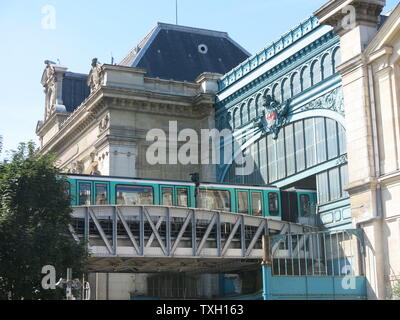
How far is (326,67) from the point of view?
Result: 50.2 metres

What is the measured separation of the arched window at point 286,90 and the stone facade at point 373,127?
7710 mm

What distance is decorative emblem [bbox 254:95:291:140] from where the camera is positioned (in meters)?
54.9

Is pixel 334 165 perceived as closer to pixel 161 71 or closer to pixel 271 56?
pixel 271 56

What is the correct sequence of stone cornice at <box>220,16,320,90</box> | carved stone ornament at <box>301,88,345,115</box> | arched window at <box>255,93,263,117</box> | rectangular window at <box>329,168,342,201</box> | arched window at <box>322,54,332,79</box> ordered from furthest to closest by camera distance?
arched window at <box>255,93,263,117</box>
stone cornice at <box>220,16,320,90</box>
arched window at <box>322,54,332,79</box>
rectangular window at <box>329,168,342,201</box>
carved stone ornament at <box>301,88,345,115</box>

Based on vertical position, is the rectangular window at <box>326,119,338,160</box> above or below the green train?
above

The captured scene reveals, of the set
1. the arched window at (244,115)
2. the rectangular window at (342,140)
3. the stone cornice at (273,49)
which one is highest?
the stone cornice at (273,49)

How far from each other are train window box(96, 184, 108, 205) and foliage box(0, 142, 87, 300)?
9.95m

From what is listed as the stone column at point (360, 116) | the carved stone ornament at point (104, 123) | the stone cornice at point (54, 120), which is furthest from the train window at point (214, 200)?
the stone cornice at point (54, 120)

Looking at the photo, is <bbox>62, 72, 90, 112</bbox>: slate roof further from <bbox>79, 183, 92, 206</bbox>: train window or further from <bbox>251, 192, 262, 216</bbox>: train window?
<bbox>251, 192, 262, 216</bbox>: train window

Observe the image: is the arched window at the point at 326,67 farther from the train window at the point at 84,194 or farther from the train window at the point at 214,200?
the train window at the point at 84,194

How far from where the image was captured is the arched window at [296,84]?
2099 inches

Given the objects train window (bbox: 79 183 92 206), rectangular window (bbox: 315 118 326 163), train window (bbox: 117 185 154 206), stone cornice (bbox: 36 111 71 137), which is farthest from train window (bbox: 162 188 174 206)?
stone cornice (bbox: 36 111 71 137)

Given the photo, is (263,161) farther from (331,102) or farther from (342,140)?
(342,140)

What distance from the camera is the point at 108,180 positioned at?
158ft
